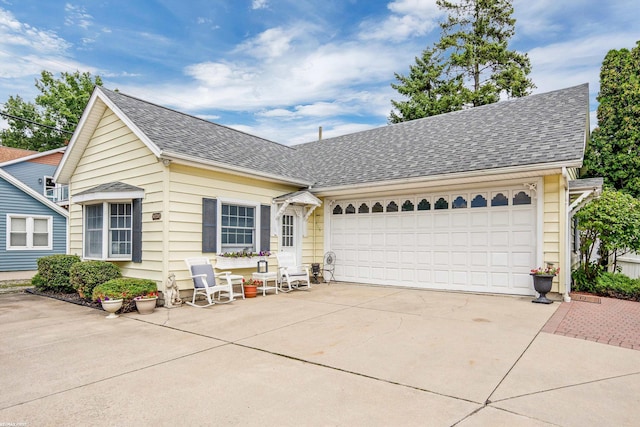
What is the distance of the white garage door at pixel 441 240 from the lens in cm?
812

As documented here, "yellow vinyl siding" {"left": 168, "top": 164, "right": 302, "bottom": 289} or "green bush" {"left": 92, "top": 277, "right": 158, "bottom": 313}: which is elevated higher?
"yellow vinyl siding" {"left": 168, "top": 164, "right": 302, "bottom": 289}

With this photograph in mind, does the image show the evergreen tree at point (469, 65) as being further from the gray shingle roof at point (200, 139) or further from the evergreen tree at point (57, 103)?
the evergreen tree at point (57, 103)

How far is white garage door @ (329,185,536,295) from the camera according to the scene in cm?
812

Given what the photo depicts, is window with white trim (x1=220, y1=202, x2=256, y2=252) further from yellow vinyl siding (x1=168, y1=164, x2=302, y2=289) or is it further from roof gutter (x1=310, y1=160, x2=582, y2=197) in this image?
roof gutter (x1=310, y1=160, x2=582, y2=197)

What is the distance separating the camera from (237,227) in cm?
897

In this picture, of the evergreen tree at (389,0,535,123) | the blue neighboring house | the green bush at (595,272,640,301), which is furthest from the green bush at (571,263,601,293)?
the blue neighboring house

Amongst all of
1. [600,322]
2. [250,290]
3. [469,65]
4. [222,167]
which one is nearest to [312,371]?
[250,290]

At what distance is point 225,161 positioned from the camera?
8.48 metres

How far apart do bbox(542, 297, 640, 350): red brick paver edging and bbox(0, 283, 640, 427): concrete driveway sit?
296mm

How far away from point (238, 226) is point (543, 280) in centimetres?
672

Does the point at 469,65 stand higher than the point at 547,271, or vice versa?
the point at 469,65

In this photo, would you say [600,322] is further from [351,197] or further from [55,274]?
[55,274]

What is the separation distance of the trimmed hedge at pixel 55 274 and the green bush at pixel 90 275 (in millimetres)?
1113

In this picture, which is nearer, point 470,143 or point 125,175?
point 125,175
